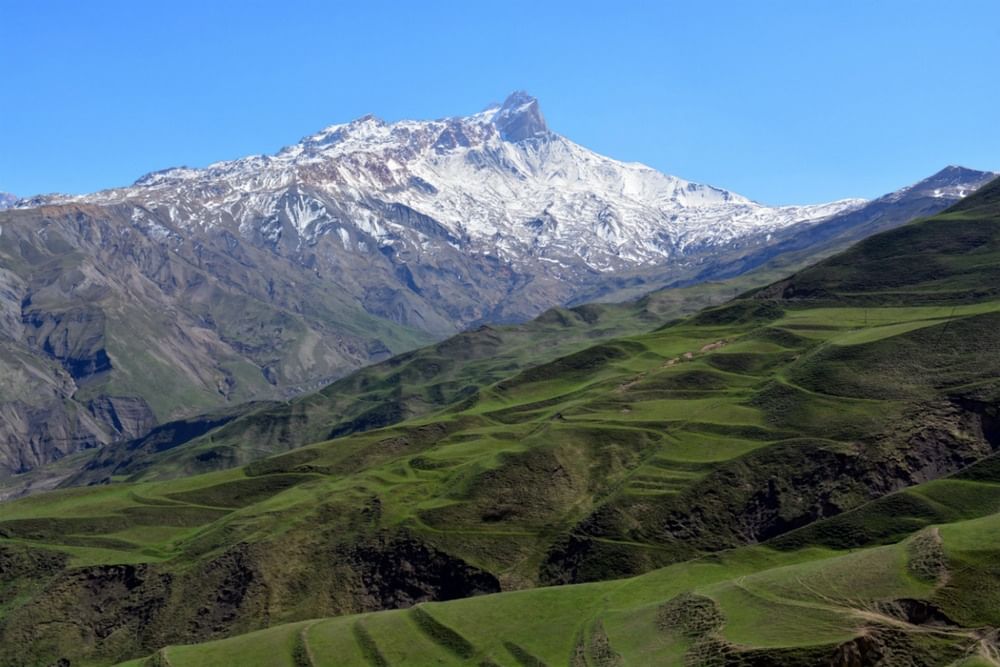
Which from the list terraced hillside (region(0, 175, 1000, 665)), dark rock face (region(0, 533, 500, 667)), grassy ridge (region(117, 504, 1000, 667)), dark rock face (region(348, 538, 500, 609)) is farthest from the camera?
dark rock face (region(0, 533, 500, 667))

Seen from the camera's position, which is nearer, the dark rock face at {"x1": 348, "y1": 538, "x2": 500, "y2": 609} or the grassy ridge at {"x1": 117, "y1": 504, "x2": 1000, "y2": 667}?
the grassy ridge at {"x1": 117, "y1": 504, "x2": 1000, "y2": 667}

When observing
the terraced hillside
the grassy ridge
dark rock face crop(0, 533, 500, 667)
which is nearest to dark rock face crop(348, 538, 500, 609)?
dark rock face crop(0, 533, 500, 667)

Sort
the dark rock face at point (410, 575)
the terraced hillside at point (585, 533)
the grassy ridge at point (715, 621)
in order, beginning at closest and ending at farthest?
the grassy ridge at point (715, 621), the terraced hillside at point (585, 533), the dark rock face at point (410, 575)

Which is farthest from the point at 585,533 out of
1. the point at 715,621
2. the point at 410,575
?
the point at 715,621

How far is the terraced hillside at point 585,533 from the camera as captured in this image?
4131 inches

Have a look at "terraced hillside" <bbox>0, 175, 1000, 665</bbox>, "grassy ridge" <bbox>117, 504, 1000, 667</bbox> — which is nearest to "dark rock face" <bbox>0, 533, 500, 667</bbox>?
"terraced hillside" <bbox>0, 175, 1000, 665</bbox>

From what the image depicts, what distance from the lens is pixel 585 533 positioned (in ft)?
499

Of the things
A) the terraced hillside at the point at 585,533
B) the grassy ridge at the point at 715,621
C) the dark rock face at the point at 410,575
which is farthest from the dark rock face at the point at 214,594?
the grassy ridge at the point at 715,621

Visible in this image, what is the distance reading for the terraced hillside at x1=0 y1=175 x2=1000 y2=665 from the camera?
105m

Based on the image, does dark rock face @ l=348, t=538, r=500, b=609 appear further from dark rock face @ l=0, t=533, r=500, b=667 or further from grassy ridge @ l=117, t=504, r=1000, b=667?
grassy ridge @ l=117, t=504, r=1000, b=667

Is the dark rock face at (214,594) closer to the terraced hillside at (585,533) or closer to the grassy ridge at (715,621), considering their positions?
the terraced hillside at (585,533)

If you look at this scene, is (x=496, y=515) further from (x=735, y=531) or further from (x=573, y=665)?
(x=573, y=665)

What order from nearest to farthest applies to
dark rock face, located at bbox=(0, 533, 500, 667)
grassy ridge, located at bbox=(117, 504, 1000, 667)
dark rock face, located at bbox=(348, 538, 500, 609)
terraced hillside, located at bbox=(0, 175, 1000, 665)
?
grassy ridge, located at bbox=(117, 504, 1000, 667) → terraced hillside, located at bbox=(0, 175, 1000, 665) → dark rock face, located at bbox=(348, 538, 500, 609) → dark rock face, located at bbox=(0, 533, 500, 667)

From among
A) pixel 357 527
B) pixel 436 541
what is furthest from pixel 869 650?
pixel 357 527
